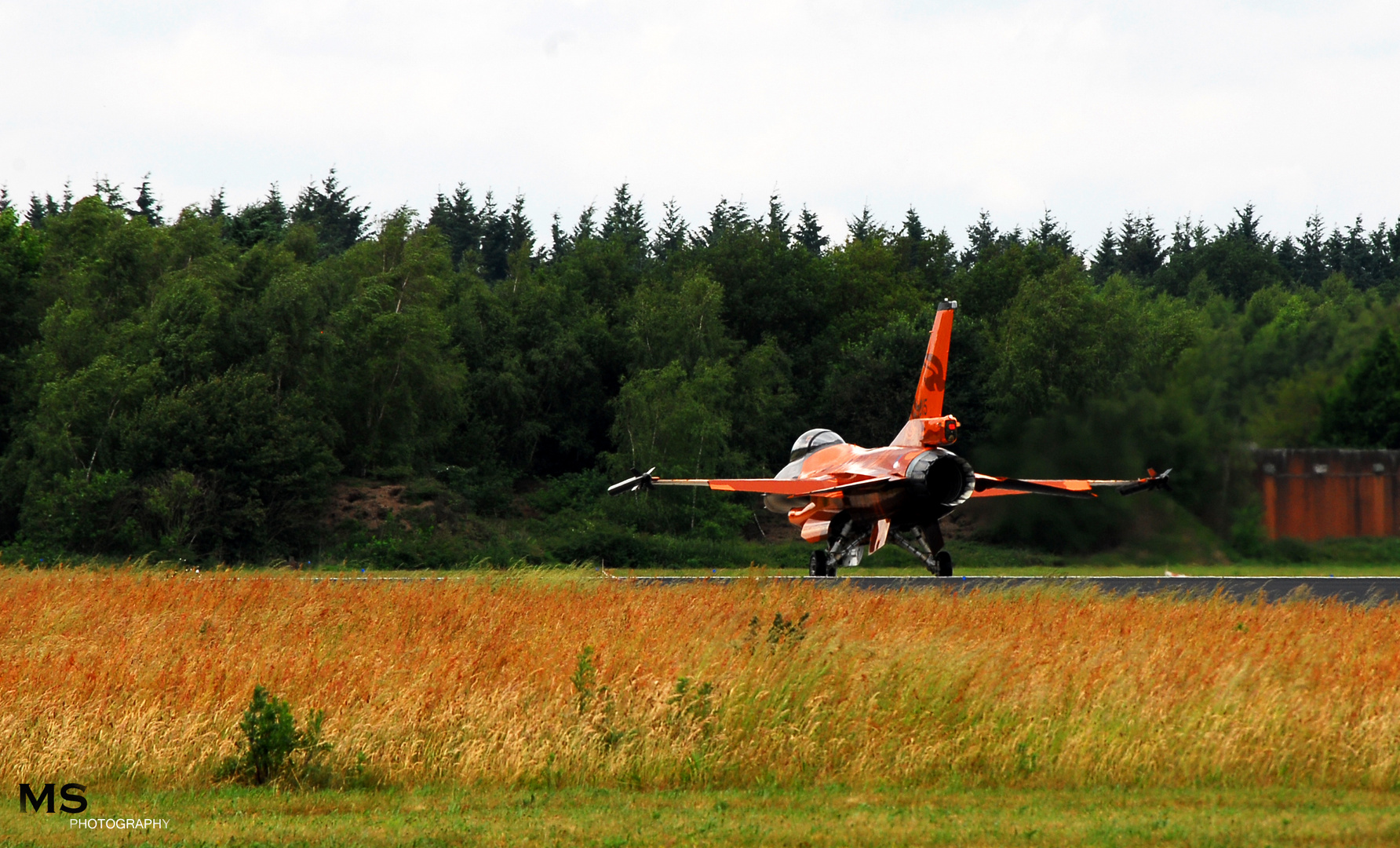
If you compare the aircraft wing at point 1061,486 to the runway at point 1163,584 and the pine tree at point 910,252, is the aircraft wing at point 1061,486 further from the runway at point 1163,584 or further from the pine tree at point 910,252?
the pine tree at point 910,252

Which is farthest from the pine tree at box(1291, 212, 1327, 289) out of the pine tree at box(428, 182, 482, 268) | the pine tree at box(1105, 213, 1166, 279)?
the pine tree at box(428, 182, 482, 268)

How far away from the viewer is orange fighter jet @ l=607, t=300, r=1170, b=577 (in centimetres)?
3067

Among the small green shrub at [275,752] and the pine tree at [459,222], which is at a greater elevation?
the pine tree at [459,222]

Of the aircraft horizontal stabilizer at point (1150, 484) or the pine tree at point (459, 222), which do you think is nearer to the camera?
the aircraft horizontal stabilizer at point (1150, 484)

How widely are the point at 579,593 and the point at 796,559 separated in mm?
24153

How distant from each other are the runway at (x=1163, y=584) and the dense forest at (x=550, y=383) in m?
3.59

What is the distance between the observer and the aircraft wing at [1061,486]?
29941 mm

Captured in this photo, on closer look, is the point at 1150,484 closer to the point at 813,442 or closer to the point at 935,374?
the point at 935,374

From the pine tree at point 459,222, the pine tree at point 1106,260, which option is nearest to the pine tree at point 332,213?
the pine tree at point 459,222

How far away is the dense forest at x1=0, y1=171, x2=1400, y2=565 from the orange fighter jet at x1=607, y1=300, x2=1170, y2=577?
2454mm

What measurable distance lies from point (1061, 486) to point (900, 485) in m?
3.98

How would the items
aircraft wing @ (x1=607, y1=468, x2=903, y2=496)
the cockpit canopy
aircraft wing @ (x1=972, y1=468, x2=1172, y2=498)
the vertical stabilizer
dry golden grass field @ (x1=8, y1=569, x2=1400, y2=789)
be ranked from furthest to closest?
1. the cockpit canopy
2. the vertical stabilizer
3. aircraft wing @ (x1=607, y1=468, x2=903, y2=496)
4. aircraft wing @ (x1=972, y1=468, x2=1172, y2=498)
5. dry golden grass field @ (x1=8, y1=569, x2=1400, y2=789)

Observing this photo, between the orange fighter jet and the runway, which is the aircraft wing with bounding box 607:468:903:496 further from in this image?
the runway

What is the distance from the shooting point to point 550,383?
212 feet
